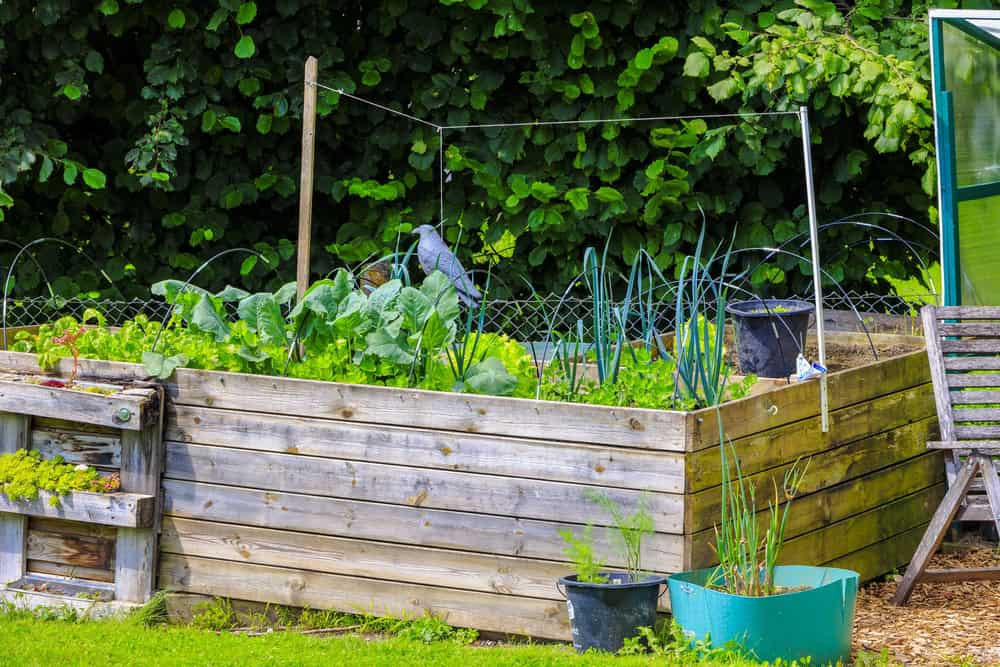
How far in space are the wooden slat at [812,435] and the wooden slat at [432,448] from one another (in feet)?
0.41

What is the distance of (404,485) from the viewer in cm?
393

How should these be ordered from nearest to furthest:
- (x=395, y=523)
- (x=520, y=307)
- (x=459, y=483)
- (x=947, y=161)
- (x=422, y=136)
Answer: (x=459, y=483) < (x=395, y=523) < (x=947, y=161) < (x=520, y=307) < (x=422, y=136)

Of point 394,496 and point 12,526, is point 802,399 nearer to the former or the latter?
point 394,496

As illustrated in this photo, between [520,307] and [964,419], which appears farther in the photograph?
[520,307]

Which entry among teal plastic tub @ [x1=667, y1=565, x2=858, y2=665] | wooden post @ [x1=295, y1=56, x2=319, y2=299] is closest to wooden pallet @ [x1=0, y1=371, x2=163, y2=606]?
wooden post @ [x1=295, y1=56, x2=319, y2=299]

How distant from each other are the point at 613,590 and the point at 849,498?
124 centimetres

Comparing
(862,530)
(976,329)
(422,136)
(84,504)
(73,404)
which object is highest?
(422,136)

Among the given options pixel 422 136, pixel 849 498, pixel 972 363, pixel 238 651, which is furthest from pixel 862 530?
pixel 422 136

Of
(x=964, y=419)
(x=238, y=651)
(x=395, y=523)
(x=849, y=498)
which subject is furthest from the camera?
(x=964, y=419)

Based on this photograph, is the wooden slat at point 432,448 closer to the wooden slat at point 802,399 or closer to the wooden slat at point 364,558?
the wooden slat at point 802,399

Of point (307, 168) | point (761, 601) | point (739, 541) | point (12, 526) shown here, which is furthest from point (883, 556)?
point (12, 526)

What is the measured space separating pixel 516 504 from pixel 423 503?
1.06 feet

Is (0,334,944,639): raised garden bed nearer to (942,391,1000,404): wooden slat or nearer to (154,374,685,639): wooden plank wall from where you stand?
(154,374,685,639): wooden plank wall

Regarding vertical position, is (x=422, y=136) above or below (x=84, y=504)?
above
